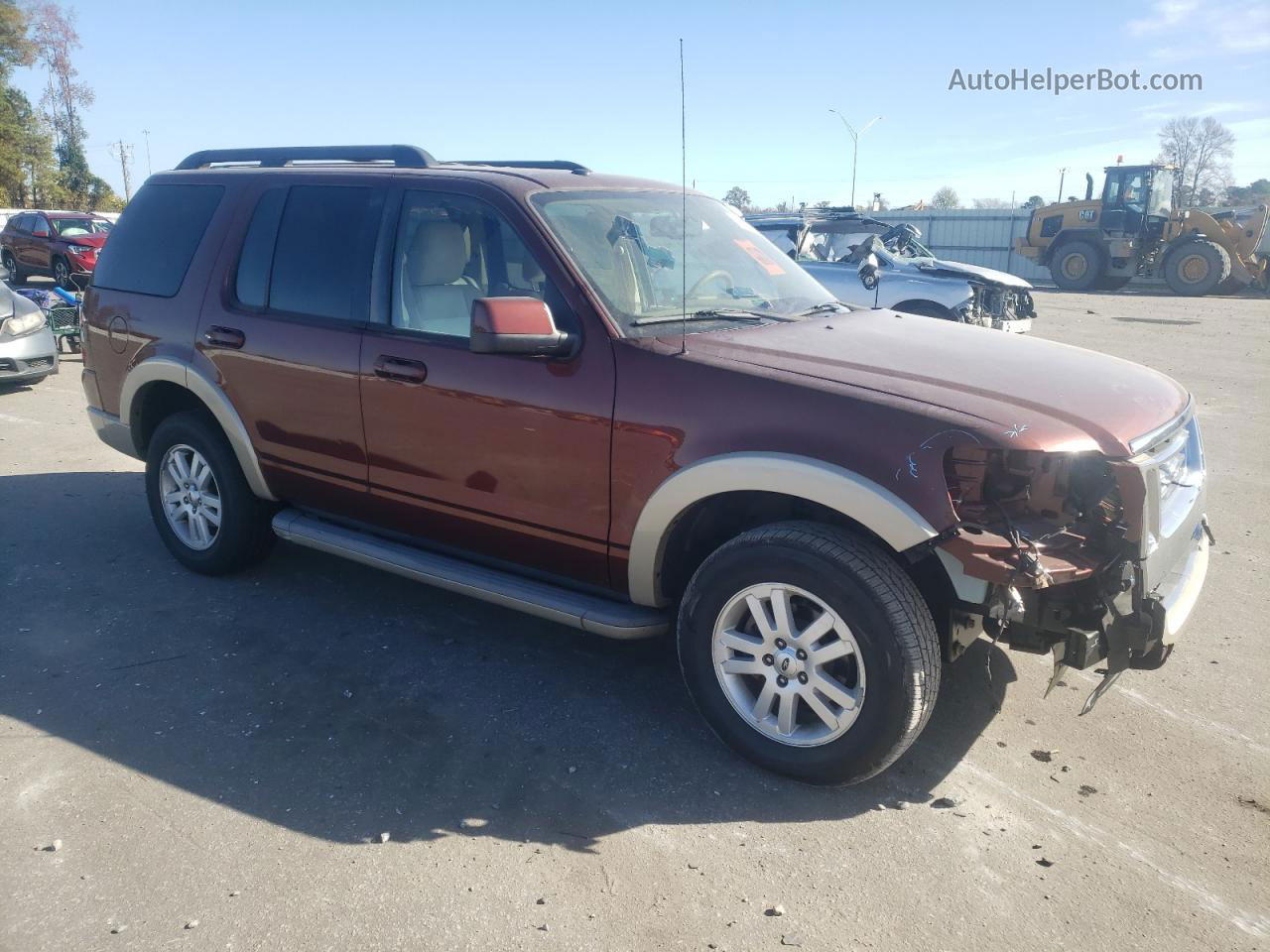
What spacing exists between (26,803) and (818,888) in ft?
8.35

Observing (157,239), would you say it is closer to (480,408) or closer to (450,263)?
(450,263)

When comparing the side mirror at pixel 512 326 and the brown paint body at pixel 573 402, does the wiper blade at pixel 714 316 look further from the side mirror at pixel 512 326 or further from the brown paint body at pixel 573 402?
the side mirror at pixel 512 326

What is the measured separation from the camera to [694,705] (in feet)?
11.7

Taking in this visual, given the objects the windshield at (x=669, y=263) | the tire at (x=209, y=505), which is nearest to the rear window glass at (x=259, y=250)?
the tire at (x=209, y=505)

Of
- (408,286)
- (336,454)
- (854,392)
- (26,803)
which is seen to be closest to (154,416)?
(336,454)

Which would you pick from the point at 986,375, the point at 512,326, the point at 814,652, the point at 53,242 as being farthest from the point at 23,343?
the point at 53,242

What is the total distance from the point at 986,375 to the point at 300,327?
2869mm

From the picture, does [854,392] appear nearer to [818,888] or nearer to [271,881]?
[818,888]

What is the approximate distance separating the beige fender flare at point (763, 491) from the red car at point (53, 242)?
2063cm

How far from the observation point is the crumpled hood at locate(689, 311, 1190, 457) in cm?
293

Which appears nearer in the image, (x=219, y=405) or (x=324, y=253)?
(x=324, y=253)

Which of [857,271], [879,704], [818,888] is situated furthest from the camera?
[857,271]

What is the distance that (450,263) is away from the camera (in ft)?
13.1

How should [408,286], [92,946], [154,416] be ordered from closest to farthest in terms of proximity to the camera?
[92,946]
[408,286]
[154,416]
